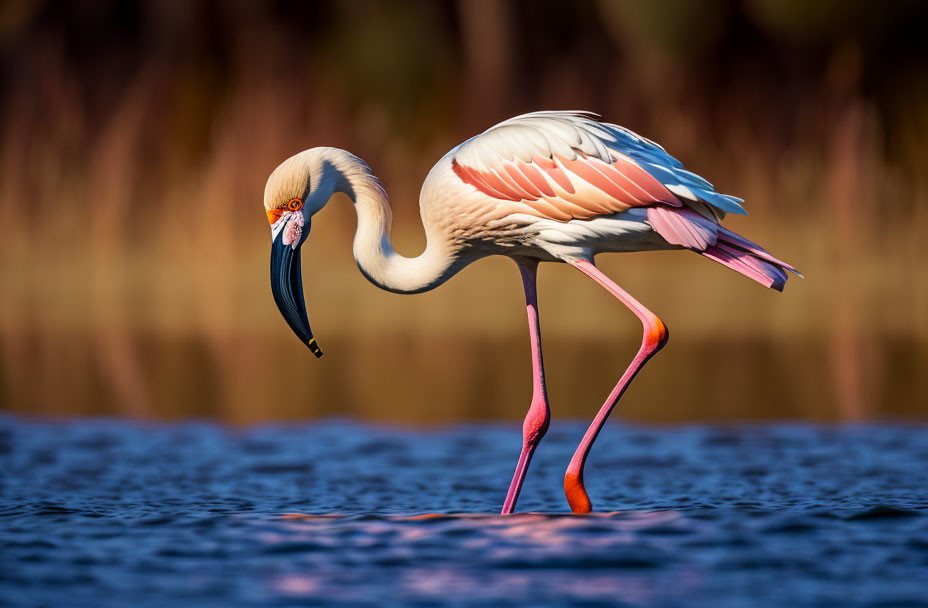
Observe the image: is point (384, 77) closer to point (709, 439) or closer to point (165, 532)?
point (709, 439)

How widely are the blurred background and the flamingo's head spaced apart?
5.30 m

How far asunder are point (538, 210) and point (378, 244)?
76 centimetres

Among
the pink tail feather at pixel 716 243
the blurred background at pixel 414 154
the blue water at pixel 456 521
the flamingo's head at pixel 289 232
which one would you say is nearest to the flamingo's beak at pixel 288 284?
the flamingo's head at pixel 289 232

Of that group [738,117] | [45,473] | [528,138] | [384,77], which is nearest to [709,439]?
[528,138]

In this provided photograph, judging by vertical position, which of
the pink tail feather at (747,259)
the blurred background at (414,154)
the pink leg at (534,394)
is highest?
the blurred background at (414,154)

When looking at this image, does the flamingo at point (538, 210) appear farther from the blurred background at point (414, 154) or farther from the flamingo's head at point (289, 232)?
the blurred background at point (414, 154)

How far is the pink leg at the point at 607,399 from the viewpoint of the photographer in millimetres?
6230

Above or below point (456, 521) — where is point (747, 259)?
above

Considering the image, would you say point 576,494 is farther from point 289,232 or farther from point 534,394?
point 289,232

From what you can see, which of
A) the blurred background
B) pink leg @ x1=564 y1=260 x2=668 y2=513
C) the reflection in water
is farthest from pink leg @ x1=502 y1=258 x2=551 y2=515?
the blurred background

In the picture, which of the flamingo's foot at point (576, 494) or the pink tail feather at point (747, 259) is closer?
the flamingo's foot at point (576, 494)

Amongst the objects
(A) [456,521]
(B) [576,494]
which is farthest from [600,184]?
(A) [456,521]

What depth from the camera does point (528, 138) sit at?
21.4ft

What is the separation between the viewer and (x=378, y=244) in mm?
6656
